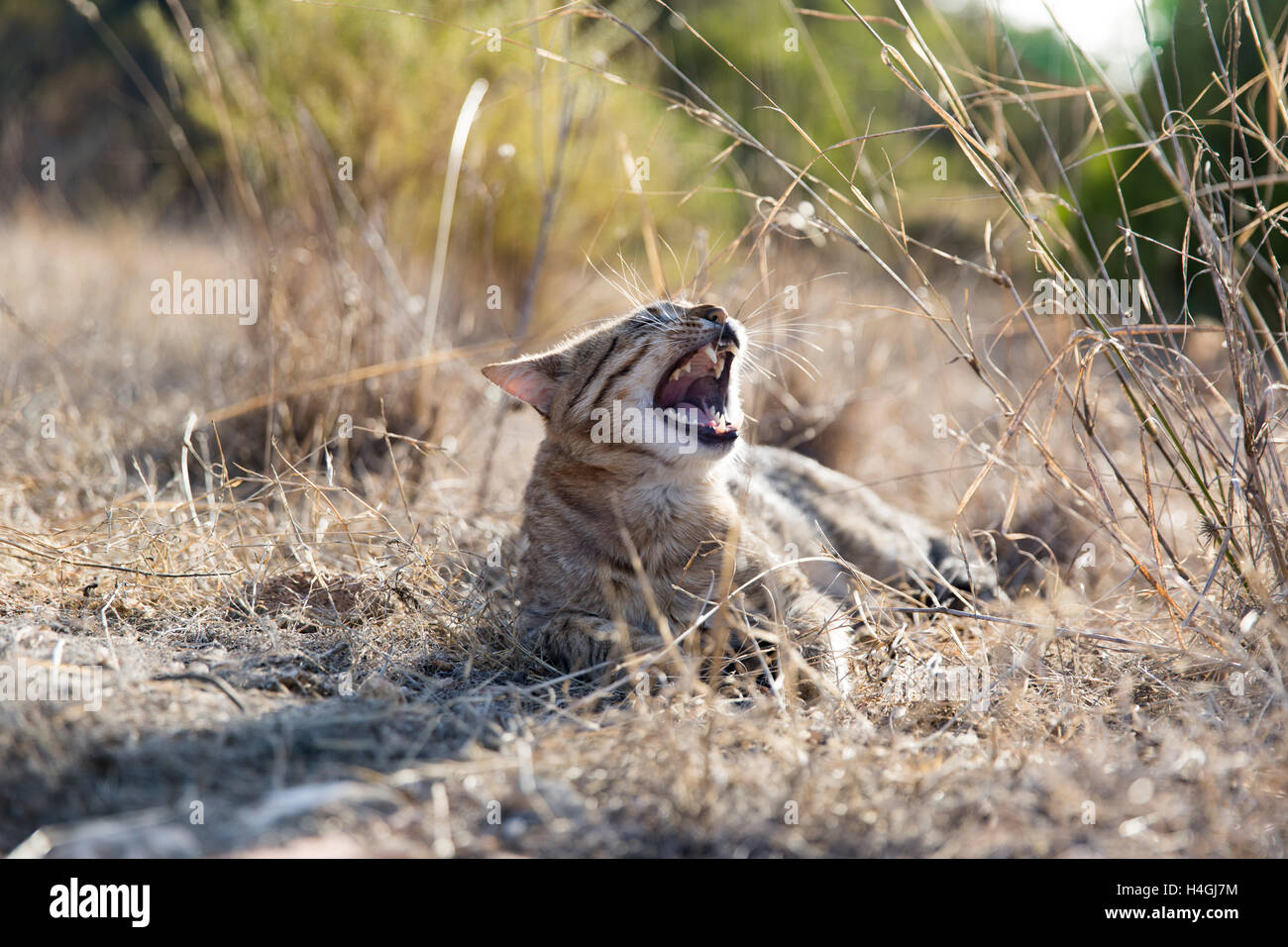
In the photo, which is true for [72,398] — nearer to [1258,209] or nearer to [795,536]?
[795,536]

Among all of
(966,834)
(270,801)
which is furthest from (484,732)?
(966,834)

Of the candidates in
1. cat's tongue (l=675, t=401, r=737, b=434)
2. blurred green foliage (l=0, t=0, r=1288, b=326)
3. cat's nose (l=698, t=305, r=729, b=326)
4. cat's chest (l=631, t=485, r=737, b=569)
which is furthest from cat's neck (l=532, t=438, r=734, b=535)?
blurred green foliage (l=0, t=0, r=1288, b=326)

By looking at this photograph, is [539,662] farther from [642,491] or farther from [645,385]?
[645,385]

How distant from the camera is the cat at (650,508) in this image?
110 inches

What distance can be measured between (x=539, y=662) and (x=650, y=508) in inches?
23.6

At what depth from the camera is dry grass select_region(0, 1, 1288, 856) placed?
69.7 inches

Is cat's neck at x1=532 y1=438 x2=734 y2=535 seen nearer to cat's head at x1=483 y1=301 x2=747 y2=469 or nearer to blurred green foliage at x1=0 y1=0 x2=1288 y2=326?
cat's head at x1=483 y1=301 x2=747 y2=469

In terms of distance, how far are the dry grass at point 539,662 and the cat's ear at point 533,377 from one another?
394 mm

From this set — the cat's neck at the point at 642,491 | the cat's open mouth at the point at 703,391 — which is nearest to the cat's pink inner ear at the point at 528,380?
the cat's neck at the point at 642,491

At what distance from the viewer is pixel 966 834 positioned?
69.0 inches

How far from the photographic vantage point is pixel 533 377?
317cm

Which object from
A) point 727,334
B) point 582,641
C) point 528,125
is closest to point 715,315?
point 727,334

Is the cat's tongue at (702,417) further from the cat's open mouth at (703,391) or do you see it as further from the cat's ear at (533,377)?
the cat's ear at (533,377)

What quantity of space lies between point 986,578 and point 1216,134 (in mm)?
4207
